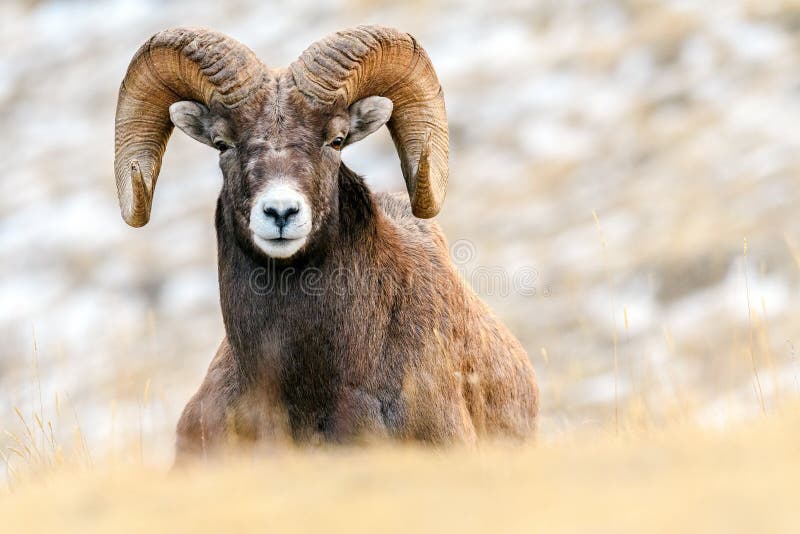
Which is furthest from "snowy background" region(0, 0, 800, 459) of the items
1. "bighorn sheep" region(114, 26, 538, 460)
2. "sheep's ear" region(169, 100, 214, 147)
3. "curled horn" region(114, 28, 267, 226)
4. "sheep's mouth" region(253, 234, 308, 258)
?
"sheep's mouth" region(253, 234, 308, 258)

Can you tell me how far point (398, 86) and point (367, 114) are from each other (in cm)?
46

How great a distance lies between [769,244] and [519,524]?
33080 millimetres

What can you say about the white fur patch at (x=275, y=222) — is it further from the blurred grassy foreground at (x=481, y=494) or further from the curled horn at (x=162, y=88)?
the blurred grassy foreground at (x=481, y=494)

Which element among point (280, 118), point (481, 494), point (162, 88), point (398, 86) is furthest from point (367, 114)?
point (481, 494)

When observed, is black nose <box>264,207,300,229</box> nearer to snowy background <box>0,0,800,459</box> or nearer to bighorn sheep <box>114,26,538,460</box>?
bighorn sheep <box>114,26,538,460</box>

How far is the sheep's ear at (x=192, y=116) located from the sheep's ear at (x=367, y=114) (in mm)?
1109

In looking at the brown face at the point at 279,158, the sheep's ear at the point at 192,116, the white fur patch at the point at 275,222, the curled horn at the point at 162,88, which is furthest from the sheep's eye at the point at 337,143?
the sheep's ear at the point at 192,116

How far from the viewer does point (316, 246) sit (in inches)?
352

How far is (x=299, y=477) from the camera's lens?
227 inches

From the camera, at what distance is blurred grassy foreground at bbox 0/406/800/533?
4664 mm

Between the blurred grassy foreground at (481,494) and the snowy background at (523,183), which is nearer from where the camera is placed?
the blurred grassy foreground at (481,494)

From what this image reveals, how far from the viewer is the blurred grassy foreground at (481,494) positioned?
466cm

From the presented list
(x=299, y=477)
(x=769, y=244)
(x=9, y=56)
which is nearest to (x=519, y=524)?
(x=299, y=477)

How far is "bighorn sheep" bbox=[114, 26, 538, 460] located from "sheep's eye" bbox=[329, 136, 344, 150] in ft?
0.06
